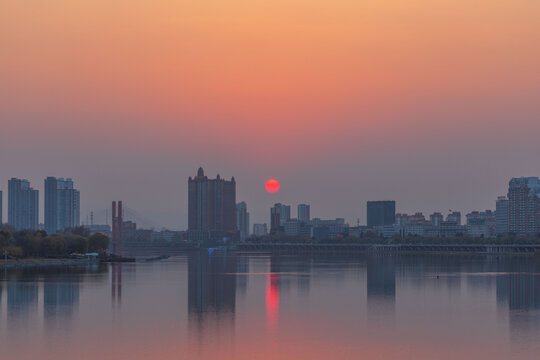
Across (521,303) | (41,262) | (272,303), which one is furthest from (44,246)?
(521,303)

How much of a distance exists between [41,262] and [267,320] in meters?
67.3

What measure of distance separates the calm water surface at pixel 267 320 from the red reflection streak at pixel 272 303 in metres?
0.07

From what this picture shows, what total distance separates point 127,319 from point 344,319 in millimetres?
12327

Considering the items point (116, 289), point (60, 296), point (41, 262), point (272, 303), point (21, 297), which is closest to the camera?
point (272, 303)

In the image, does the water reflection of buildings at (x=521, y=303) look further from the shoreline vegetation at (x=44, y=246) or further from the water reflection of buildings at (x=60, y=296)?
the shoreline vegetation at (x=44, y=246)

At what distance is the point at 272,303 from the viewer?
5538 centimetres

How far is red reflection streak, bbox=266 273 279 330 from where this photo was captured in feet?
148

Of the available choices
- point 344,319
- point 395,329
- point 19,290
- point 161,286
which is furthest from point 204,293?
point 395,329

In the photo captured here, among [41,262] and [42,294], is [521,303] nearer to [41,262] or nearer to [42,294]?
[42,294]

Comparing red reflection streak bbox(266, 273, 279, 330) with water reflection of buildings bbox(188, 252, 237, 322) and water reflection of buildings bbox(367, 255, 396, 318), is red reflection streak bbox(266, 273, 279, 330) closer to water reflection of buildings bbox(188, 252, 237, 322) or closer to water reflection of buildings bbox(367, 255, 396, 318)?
water reflection of buildings bbox(188, 252, 237, 322)

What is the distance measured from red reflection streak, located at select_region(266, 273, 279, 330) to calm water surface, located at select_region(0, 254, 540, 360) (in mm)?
70

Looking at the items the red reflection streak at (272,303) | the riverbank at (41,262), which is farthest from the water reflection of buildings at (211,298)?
the riverbank at (41,262)

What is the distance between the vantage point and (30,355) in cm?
3350

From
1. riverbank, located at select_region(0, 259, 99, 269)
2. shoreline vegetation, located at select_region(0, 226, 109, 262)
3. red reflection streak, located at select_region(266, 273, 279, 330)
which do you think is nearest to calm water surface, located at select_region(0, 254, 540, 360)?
red reflection streak, located at select_region(266, 273, 279, 330)
